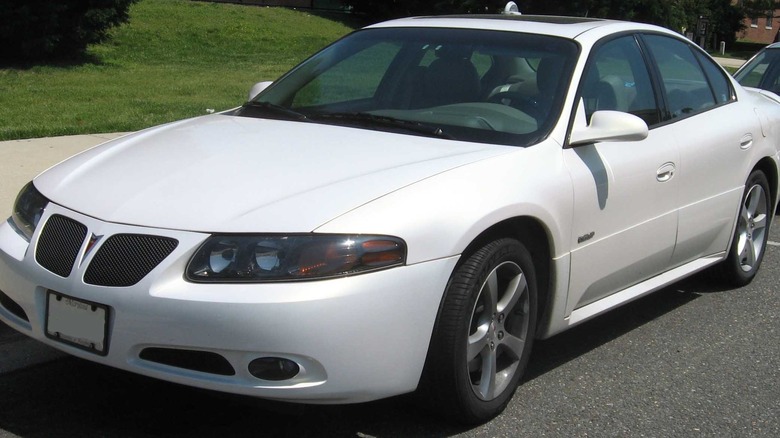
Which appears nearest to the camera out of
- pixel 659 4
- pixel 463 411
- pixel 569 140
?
pixel 463 411

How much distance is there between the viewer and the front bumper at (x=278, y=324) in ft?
10.6

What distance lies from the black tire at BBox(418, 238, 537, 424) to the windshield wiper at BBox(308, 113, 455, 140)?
27.5 inches

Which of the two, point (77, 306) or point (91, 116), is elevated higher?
point (77, 306)

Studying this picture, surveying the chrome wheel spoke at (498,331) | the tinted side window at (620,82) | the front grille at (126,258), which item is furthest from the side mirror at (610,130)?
the front grille at (126,258)

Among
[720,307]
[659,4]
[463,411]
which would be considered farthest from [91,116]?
[659,4]

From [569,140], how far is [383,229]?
4.19 ft

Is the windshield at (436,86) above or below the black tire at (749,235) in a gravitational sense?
above

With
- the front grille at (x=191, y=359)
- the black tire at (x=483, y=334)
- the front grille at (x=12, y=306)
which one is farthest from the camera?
the front grille at (x=12, y=306)

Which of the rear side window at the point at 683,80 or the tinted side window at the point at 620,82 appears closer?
the tinted side window at the point at 620,82

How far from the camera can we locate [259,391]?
334 centimetres

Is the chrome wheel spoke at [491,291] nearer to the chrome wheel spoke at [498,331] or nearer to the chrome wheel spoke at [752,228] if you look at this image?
the chrome wheel spoke at [498,331]

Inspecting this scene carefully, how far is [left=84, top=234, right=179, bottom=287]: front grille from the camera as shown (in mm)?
3361

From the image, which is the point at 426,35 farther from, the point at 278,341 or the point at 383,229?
the point at 278,341

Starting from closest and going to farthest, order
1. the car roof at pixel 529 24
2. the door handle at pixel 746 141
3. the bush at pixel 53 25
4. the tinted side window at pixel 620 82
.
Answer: the tinted side window at pixel 620 82, the car roof at pixel 529 24, the door handle at pixel 746 141, the bush at pixel 53 25
